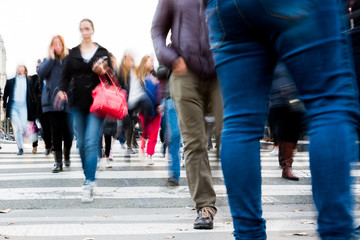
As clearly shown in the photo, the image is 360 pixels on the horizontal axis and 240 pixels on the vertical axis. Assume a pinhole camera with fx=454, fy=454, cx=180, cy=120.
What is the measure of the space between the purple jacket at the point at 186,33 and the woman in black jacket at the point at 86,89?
147 centimetres

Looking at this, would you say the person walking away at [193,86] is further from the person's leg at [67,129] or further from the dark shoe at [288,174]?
the person's leg at [67,129]

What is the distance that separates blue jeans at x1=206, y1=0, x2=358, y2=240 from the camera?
1386mm

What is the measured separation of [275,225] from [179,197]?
→ 5.03ft

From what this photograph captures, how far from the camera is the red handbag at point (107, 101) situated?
186 inches

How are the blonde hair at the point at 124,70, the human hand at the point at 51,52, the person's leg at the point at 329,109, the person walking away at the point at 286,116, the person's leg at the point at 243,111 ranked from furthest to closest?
the blonde hair at the point at 124,70
the human hand at the point at 51,52
the person walking away at the point at 286,116
the person's leg at the point at 243,111
the person's leg at the point at 329,109

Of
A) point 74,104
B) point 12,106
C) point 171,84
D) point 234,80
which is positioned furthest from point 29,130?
point 234,80

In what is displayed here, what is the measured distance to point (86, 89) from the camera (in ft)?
16.2

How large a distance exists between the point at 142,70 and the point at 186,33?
5.03m

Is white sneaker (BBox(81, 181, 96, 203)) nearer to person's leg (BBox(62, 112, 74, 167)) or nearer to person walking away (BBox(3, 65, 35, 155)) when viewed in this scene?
person's leg (BBox(62, 112, 74, 167))

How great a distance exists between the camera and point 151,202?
174 inches

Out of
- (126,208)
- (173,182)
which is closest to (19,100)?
(173,182)

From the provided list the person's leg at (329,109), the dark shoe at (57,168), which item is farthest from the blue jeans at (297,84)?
the dark shoe at (57,168)

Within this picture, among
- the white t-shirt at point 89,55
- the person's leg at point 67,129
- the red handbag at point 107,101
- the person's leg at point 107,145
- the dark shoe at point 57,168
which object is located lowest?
the dark shoe at point 57,168

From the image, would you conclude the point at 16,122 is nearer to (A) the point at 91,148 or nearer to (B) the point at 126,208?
(A) the point at 91,148
